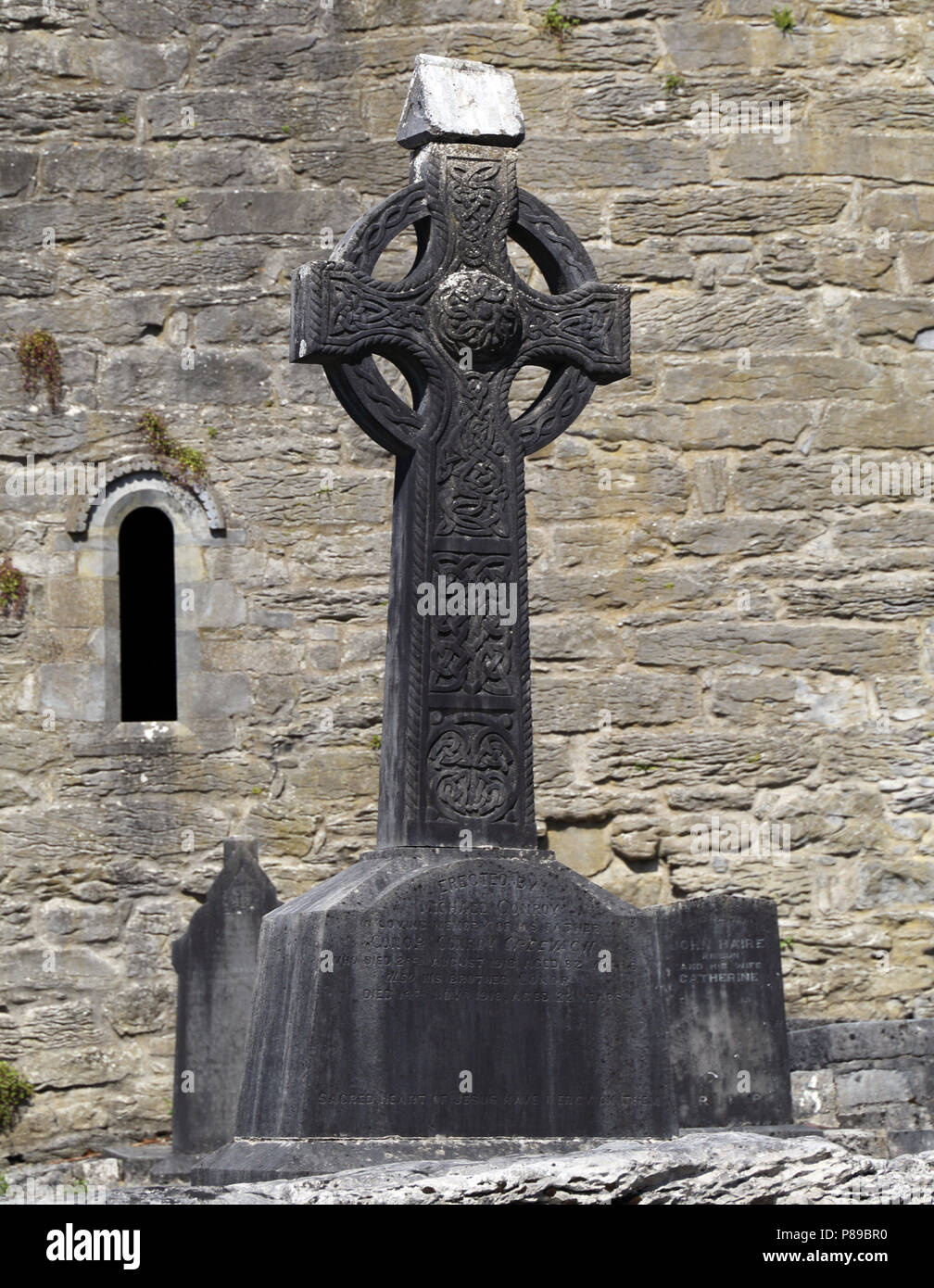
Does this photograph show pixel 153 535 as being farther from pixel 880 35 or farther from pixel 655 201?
pixel 880 35

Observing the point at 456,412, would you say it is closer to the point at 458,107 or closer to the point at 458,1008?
the point at 458,107

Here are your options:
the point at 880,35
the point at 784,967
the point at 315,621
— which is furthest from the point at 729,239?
the point at 784,967

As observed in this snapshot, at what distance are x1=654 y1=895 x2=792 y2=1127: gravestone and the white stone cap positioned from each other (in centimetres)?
337

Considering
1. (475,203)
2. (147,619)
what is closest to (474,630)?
(475,203)

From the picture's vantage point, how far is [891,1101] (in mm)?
8352

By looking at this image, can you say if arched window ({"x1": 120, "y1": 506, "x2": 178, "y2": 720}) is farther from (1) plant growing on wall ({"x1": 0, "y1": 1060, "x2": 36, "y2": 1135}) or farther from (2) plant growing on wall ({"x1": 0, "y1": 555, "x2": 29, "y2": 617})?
(1) plant growing on wall ({"x1": 0, "y1": 1060, "x2": 36, "y2": 1135})

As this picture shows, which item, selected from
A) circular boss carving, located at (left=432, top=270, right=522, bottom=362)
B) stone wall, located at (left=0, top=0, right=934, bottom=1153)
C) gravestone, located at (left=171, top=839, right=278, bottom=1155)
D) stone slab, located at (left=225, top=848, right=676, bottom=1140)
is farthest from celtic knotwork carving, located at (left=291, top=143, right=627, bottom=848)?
stone wall, located at (left=0, top=0, right=934, bottom=1153)

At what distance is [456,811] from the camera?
5359mm

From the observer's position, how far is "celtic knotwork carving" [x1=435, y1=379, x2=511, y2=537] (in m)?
5.59

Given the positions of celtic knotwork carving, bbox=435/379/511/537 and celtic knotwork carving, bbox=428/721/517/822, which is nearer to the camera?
celtic knotwork carving, bbox=428/721/517/822

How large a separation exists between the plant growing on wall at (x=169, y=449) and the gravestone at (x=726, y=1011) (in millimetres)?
3060

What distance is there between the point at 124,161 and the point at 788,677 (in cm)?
384

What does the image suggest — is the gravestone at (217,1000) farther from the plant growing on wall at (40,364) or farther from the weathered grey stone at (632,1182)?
the weathered grey stone at (632,1182)

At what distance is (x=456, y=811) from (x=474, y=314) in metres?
1.32
